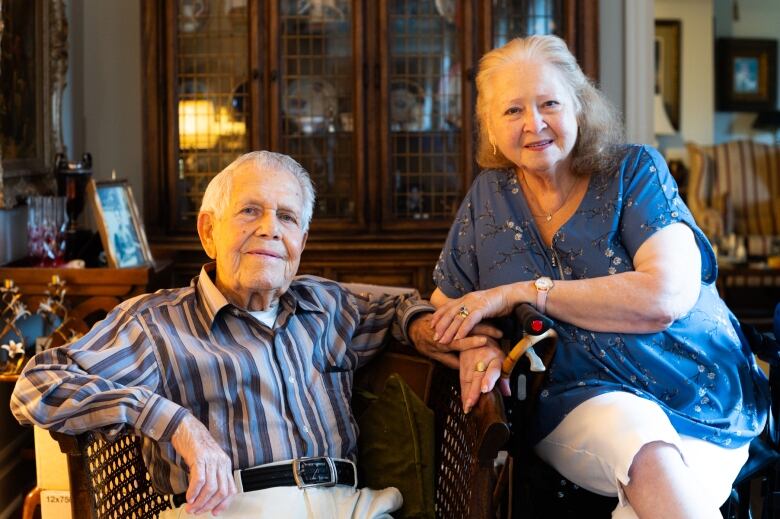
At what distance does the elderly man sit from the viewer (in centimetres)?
176

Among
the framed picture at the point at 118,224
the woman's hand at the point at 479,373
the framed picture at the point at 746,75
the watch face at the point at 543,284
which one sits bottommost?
the woman's hand at the point at 479,373

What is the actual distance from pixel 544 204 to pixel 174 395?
0.93 metres

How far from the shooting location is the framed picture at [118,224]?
312cm

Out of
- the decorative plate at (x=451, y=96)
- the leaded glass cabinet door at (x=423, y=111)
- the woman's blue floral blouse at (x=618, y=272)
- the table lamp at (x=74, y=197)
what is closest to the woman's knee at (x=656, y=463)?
the woman's blue floral blouse at (x=618, y=272)

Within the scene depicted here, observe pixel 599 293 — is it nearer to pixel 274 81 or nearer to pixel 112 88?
pixel 274 81

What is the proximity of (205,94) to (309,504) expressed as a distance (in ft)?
8.50

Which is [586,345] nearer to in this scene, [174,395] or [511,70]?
[511,70]

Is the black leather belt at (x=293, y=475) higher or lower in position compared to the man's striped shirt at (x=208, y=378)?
lower

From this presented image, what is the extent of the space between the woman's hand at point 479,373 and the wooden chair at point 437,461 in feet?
0.07

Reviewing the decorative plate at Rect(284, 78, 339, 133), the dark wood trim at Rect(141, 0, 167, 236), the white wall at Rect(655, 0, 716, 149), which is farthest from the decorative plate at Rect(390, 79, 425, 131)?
the white wall at Rect(655, 0, 716, 149)

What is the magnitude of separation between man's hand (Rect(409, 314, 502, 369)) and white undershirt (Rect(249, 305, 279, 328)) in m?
0.29

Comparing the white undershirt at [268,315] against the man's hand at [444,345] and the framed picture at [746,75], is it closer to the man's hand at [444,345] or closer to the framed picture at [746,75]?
the man's hand at [444,345]

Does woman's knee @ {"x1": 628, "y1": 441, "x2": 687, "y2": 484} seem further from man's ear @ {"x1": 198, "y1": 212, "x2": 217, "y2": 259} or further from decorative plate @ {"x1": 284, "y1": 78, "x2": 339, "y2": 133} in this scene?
decorative plate @ {"x1": 284, "y1": 78, "x2": 339, "y2": 133}

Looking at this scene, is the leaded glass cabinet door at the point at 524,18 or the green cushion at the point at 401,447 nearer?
the green cushion at the point at 401,447
